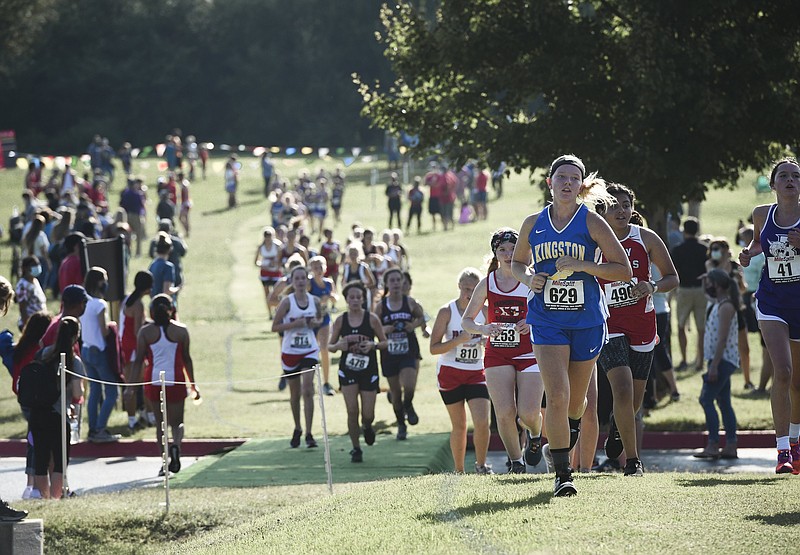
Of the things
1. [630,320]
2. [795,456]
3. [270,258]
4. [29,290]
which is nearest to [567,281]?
[630,320]

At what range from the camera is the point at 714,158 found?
52.9ft

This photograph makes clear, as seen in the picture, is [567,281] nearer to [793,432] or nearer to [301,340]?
[793,432]

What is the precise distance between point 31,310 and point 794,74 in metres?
11.0

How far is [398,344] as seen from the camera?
1498 centimetres

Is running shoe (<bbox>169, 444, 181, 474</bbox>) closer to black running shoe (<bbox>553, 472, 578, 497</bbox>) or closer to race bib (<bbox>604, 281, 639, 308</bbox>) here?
race bib (<bbox>604, 281, 639, 308</bbox>)

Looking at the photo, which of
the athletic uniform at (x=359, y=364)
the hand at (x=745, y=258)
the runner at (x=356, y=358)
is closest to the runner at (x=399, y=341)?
the runner at (x=356, y=358)

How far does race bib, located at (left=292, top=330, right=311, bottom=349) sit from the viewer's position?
14.7 meters

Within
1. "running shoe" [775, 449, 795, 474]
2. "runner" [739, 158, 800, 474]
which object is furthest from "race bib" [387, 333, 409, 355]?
"running shoe" [775, 449, 795, 474]

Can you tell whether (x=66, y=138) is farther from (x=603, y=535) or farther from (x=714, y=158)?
(x=603, y=535)

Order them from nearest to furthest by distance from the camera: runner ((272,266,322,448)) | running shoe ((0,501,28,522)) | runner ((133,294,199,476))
Answer: running shoe ((0,501,28,522)) < runner ((133,294,199,476)) < runner ((272,266,322,448))

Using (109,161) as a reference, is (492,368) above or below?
below

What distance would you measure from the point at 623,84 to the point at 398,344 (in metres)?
4.52

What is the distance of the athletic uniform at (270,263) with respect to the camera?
2585cm

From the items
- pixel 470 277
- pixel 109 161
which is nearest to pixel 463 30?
pixel 470 277
